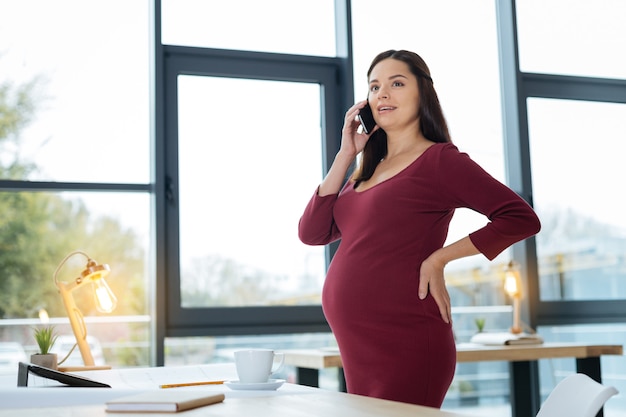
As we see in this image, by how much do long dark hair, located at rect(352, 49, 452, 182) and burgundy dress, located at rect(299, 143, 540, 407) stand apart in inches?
3.6

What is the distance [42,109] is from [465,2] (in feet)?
7.18

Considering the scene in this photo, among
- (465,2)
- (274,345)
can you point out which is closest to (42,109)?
(274,345)

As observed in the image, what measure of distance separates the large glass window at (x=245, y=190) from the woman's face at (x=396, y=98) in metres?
1.72

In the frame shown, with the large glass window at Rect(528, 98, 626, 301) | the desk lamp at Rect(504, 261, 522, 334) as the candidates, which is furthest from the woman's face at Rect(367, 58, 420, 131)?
the large glass window at Rect(528, 98, 626, 301)

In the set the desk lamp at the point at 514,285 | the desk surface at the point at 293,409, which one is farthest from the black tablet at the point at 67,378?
the desk lamp at the point at 514,285

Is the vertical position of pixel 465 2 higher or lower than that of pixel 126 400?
higher

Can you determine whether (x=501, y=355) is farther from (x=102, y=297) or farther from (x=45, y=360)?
(x=45, y=360)

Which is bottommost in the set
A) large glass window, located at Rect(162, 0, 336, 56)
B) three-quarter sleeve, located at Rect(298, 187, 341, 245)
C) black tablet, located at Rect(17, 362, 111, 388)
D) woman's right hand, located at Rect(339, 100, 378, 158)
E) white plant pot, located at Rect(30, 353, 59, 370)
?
white plant pot, located at Rect(30, 353, 59, 370)

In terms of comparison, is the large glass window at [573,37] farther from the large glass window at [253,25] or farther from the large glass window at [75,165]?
the large glass window at [75,165]

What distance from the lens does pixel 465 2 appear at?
4262 mm

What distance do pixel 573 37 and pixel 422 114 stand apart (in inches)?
105

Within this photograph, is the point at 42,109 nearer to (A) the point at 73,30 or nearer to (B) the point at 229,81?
(A) the point at 73,30

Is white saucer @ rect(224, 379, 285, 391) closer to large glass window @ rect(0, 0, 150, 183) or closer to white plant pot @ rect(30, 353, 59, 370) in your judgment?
white plant pot @ rect(30, 353, 59, 370)

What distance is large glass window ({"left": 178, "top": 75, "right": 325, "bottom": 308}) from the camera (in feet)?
11.9
